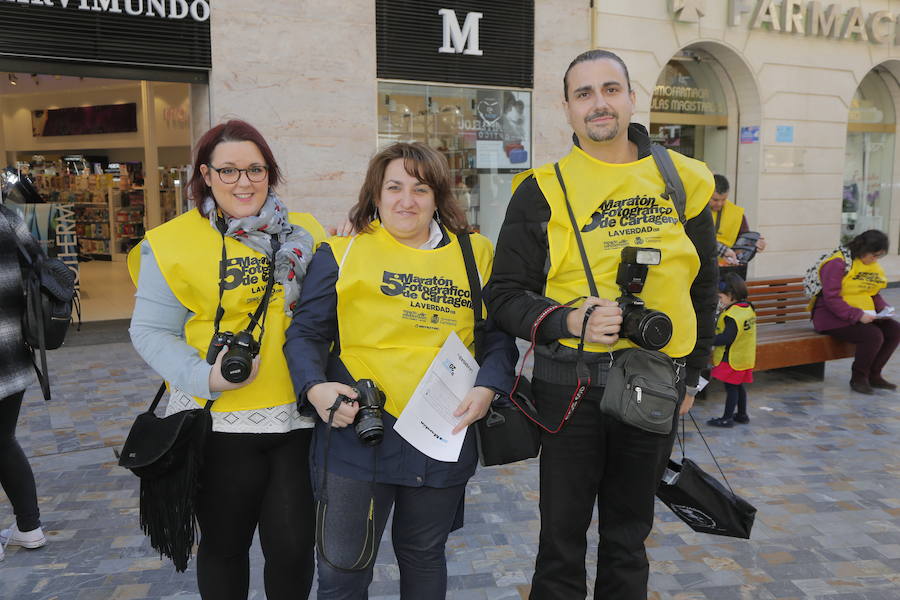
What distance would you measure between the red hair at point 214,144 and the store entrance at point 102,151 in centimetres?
1286

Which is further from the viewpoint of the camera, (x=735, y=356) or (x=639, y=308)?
(x=735, y=356)

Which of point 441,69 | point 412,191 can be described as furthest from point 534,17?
point 412,191

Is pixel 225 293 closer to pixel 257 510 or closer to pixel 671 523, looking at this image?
pixel 257 510

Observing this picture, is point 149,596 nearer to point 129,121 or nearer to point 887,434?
point 887,434

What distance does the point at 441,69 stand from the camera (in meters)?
10.4

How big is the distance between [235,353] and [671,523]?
9.37 ft

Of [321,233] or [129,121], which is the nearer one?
[321,233]

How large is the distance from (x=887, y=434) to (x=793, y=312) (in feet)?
8.78

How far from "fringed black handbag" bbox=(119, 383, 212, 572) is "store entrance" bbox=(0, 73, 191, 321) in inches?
514

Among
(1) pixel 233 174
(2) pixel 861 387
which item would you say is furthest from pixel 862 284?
(1) pixel 233 174

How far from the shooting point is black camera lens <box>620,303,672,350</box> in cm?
235

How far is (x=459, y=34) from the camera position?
34.1ft

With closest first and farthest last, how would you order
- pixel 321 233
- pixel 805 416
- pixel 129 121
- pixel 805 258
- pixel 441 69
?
pixel 321 233, pixel 805 416, pixel 441 69, pixel 805 258, pixel 129 121

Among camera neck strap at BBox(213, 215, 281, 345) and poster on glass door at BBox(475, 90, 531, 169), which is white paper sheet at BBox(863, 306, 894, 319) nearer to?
poster on glass door at BBox(475, 90, 531, 169)
